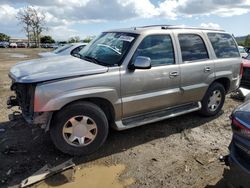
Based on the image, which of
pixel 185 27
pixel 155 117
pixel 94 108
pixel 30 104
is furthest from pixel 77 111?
pixel 185 27

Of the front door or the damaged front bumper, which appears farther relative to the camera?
the front door

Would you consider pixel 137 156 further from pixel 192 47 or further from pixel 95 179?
pixel 192 47

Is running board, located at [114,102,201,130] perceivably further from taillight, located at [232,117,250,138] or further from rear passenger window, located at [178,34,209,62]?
taillight, located at [232,117,250,138]

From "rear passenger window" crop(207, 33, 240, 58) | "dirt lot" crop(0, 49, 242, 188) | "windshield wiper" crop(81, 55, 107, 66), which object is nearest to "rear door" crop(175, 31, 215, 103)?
"rear passenger window" crop(207, 33, 240, 58)

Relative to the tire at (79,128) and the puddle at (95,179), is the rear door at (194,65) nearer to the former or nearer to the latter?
the tire at (79,128)

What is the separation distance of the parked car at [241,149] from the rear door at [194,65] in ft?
8.00

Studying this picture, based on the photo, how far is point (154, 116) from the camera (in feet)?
17.4

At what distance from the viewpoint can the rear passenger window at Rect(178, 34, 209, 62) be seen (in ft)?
18.3

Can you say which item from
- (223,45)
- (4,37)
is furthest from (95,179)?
(4,37)

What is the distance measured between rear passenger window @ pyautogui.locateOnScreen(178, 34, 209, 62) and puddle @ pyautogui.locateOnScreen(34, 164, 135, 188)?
2510mm

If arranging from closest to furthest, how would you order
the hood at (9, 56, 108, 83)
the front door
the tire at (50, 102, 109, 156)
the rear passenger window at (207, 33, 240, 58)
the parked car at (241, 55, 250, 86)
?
the hood at (9, 56, 108, 83), the tire at (50, 102, 109, 156), the front door, the rear passenger window at (207, 33, 240, 58), the parked car at (241, 55, 250, 86)

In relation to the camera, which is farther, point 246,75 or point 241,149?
point 246,75

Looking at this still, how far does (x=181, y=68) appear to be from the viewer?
544cm

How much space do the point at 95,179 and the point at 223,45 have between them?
13.5 ft
